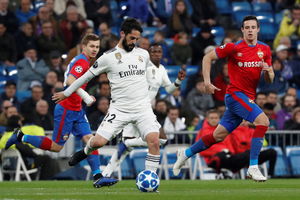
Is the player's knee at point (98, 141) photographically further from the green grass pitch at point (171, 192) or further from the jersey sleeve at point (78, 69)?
the jersey sleeve at point (78, 69)

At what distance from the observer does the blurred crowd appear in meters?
22.6

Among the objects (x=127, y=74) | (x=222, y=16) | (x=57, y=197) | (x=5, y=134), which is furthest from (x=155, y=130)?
(x=222, y=16)

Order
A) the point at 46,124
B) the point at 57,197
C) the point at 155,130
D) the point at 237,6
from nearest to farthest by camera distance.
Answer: the point at 57,197, the point at 155,130, the point at 46,124, the point at 237,6

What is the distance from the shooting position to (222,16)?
95.9 feet

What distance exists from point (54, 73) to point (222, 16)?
289 inches

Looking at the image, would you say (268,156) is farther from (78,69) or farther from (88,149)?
(88,149)

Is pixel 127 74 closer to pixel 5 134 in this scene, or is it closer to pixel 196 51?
pixel 5 134

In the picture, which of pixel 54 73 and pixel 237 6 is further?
pixel 237 6

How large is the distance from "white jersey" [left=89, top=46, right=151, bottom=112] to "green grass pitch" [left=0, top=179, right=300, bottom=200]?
1.24 meters

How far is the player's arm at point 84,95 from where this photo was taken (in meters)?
15.1

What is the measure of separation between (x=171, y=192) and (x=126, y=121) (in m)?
1.19

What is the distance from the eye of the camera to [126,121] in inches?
571

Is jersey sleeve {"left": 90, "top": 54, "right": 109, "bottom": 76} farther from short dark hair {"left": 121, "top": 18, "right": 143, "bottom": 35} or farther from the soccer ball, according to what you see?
the soccer ball

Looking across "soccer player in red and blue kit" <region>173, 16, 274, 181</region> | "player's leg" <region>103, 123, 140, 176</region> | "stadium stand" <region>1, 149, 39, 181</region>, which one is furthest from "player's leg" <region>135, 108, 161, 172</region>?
"stadium stand" <region>1, 149, 39, 181</region>
